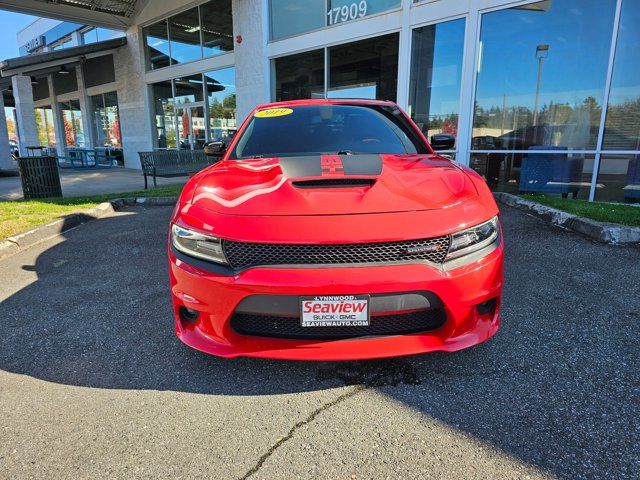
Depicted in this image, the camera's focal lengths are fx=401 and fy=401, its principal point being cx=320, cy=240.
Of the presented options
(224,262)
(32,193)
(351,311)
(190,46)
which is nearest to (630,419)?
(351,311)

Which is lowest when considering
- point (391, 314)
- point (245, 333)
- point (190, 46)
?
point (245, 333)

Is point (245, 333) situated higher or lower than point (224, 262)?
lower

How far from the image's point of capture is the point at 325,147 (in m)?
3.14

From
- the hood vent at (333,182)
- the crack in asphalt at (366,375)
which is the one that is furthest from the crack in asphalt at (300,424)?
the hood vent at (333,182)

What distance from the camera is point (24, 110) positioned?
16.0 meters

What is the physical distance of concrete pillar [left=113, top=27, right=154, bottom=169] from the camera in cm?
1664

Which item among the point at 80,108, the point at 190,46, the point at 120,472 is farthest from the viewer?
the point at 80,108

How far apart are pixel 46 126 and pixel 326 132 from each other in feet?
102

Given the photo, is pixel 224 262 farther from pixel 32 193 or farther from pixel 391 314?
pixel 32 193

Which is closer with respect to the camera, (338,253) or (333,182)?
(338,253)

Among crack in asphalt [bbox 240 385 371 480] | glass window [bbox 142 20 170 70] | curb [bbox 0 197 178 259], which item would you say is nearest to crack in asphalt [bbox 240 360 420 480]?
crack in asphalt [bbox 240 385 371 480]

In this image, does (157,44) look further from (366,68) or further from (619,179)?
(619,179)

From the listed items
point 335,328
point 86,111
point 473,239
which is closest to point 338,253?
point 335,328

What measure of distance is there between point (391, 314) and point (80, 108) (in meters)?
25.4
